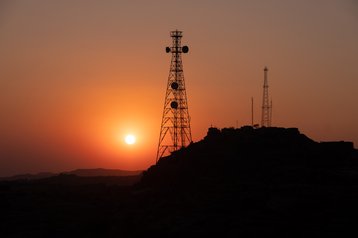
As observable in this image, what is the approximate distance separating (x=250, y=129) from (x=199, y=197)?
17244 millimetres

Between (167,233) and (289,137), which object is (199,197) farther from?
(289,137)

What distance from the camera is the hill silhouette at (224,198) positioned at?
52750 mm

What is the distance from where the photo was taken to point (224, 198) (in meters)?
57.8

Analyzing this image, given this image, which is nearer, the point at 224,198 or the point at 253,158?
the point at 224,198

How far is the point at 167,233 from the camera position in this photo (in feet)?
174

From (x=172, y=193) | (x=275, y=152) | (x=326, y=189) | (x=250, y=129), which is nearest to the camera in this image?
(x=326, y=189)

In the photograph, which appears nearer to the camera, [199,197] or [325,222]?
[325,222]

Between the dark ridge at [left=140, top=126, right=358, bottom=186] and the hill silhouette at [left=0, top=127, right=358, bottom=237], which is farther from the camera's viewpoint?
the dark ridge at [left=140, top=126, right=358, bottom=186]

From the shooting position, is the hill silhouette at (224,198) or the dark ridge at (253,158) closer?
the hill silhouette at (224,198)

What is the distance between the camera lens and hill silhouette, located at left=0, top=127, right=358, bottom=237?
52.8 m

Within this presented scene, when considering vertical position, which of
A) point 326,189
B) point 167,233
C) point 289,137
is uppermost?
point 289,137

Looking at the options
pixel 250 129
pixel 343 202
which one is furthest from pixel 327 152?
pixel 343 202

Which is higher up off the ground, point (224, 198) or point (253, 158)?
point (253, 158)

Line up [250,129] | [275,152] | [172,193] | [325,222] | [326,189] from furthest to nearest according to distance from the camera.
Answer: [250,129], [275,152], [172,193], [326,189], [325,222]
